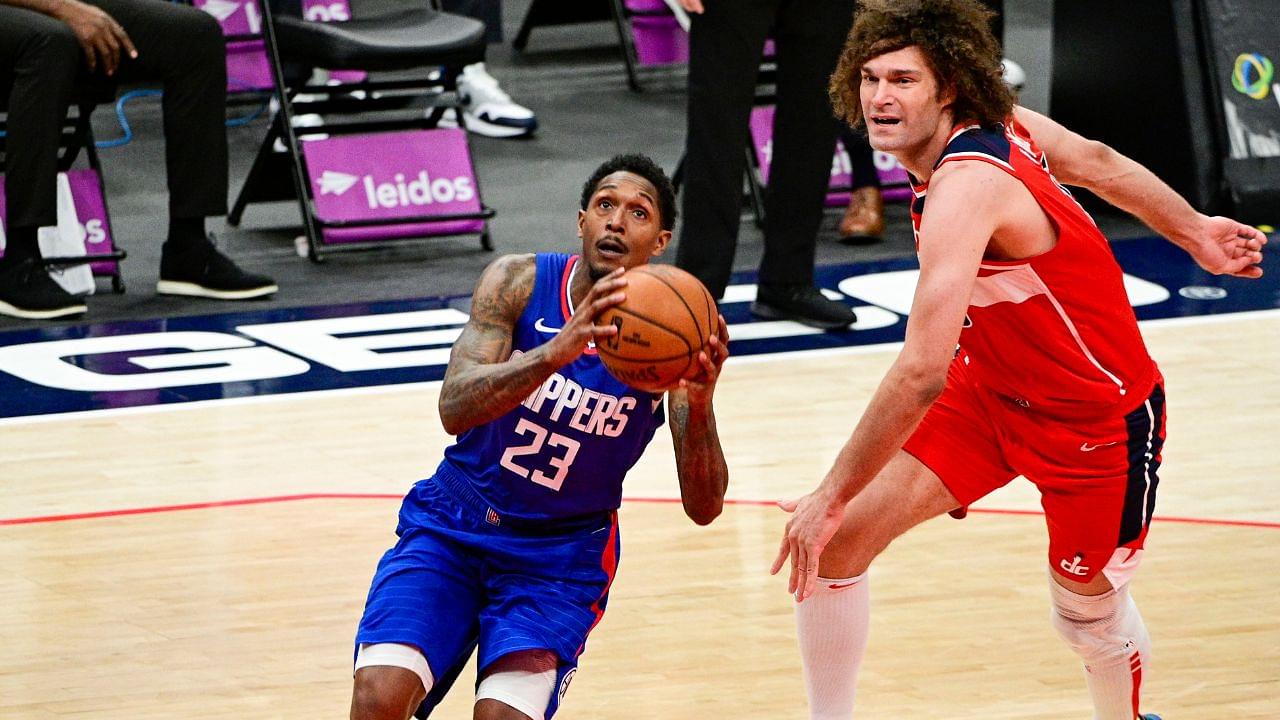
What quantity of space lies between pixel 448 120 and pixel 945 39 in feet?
21.3

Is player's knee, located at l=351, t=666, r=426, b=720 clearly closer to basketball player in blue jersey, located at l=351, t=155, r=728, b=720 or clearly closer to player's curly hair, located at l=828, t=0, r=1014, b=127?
basketball player in blue jersey, located at l=351, t=155, r=728, b=720

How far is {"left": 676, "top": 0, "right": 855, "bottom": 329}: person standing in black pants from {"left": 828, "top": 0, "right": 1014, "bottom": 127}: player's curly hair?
11.3 feet

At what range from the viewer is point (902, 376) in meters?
3.39

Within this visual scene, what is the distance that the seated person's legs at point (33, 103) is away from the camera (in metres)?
7.29

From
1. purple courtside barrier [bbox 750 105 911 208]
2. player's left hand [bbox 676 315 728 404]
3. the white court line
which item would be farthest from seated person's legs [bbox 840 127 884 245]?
player's left hand [bbox 676 315 728 404]

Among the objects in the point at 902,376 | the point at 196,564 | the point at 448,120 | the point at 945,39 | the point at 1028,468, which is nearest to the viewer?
the point at 902,376

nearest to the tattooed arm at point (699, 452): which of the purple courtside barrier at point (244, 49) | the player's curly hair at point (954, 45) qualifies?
the player's curly hair at point (954, 45)

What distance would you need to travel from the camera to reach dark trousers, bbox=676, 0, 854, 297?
7.21m

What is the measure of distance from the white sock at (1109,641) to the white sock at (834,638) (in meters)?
0.43

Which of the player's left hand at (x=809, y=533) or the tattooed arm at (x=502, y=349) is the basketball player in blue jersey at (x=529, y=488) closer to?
the tattooed arm at (x=502, y=349)

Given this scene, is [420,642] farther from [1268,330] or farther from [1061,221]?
[1268,330]

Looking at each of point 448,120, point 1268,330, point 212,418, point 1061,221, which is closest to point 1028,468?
point 1061,221

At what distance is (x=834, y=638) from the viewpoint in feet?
13.2

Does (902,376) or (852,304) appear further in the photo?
(852,304)
